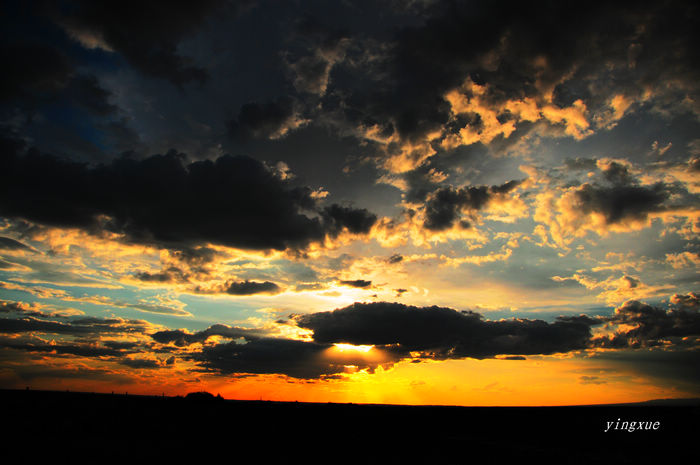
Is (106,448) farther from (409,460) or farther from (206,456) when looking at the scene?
(409,460)

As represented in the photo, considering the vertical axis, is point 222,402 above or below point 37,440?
below

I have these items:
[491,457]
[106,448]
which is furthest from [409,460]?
[106,448]

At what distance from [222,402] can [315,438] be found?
112m

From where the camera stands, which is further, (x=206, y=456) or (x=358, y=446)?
(x=358, y=446)

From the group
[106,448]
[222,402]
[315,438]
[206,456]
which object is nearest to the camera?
[206,456]

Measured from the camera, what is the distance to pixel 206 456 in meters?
35.8

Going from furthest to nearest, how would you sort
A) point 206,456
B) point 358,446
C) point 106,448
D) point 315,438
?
point 315,438
point 358,446
point 106,448
point 206,456

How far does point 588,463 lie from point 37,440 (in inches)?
2455

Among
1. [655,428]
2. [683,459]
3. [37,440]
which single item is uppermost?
[37,440]

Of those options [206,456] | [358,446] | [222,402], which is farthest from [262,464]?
[222,402]

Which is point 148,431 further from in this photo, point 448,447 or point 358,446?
point 448,447

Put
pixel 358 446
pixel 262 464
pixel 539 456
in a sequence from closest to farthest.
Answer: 1. pixel 262 464
2. pixel 539 456
3. pixel 358 446

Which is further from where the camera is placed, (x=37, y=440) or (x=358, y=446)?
(x=358, y=446)

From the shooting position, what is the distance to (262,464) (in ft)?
108
